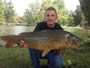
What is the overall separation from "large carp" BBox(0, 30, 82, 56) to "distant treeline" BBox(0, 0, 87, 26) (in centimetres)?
3393

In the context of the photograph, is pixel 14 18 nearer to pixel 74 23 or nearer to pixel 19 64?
pixel 74 23

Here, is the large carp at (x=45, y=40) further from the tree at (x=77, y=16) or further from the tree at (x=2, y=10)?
the tree at (x=2, y=10)

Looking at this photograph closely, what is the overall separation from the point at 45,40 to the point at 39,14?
3745 centimetres

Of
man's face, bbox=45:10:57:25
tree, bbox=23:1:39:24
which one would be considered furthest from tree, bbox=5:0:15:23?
man's face, bbox=45:10:57:25

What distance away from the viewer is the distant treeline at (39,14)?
127 feet

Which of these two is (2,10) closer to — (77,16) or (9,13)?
(9,13)

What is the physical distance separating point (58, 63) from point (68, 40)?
2.20 ft

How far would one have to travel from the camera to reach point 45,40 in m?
2.15

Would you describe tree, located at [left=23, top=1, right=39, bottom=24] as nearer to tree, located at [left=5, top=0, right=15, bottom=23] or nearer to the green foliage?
tree, located at [left=5, top=0, right=15, bottom=23]

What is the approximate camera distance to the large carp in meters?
2.12

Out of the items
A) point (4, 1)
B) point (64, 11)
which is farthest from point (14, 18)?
point (64, 11)

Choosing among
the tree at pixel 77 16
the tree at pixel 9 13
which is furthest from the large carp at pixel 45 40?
the tree at pixel 9 13

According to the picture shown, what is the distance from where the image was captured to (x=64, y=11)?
41.4m

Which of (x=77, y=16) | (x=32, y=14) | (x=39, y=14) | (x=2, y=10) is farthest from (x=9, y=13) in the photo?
(x=77, y=16)
